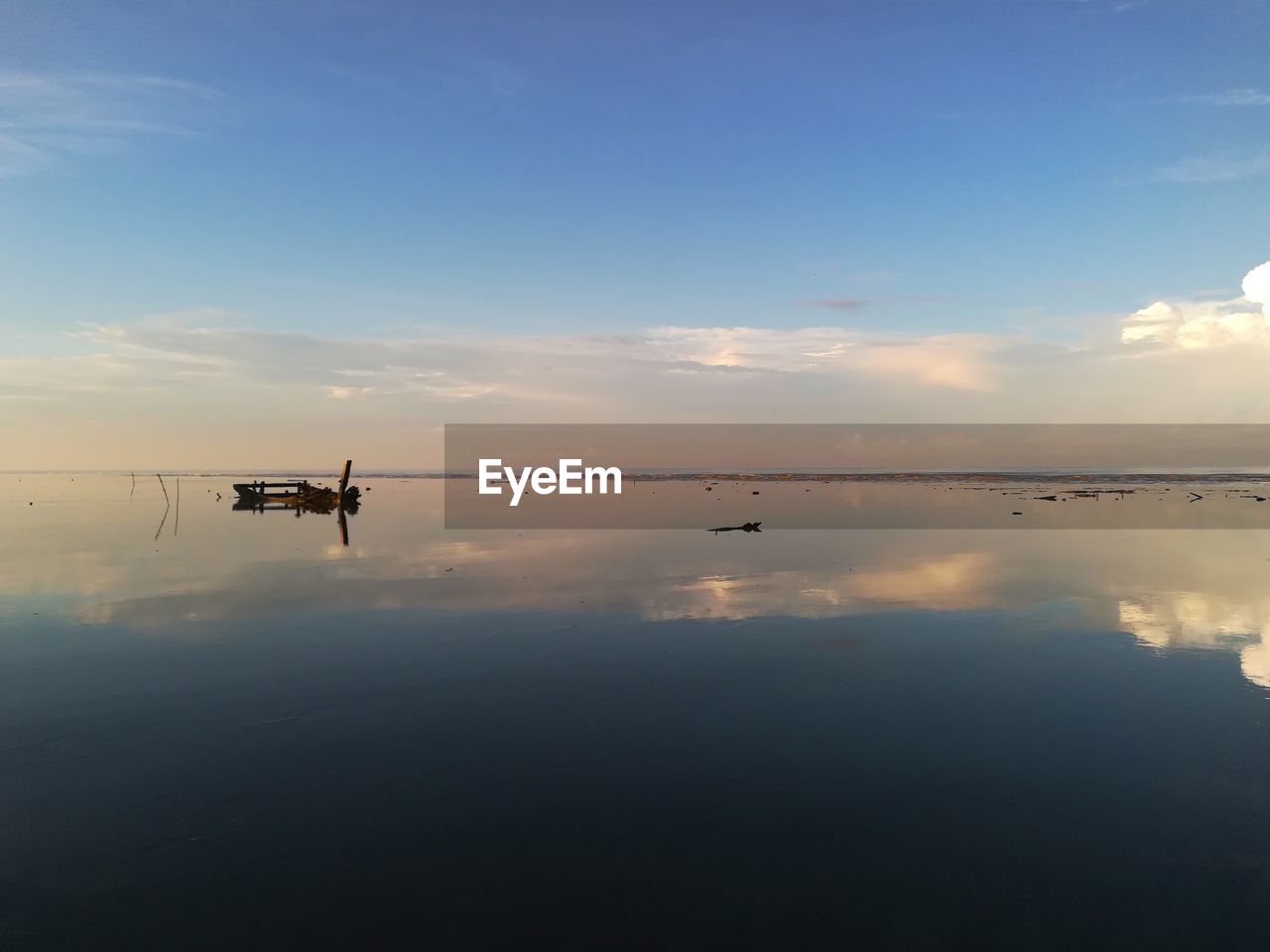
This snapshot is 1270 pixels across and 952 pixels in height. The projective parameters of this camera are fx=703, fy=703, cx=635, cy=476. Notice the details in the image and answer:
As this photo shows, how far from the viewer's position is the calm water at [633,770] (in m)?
5.99

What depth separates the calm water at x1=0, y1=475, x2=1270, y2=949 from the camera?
5.99 m

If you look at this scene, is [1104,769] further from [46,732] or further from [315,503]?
[315,503]

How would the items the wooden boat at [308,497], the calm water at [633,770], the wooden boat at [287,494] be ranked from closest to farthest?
the calm water at [633,770]
the wooden boat at [308,497]
the wooden boat at [287,494]

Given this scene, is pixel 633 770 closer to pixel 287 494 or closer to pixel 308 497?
pixel 308 497

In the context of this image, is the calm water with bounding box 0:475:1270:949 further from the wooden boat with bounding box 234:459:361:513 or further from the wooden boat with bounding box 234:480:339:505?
the wooden boat with bounding box 234:480:339:505

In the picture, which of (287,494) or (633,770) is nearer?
(633,770)

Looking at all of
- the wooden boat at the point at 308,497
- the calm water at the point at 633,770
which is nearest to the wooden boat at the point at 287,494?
the wooden boat at the point at 308,497

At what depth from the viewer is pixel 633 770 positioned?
28.3 ft

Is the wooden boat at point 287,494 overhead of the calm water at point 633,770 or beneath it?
overhead

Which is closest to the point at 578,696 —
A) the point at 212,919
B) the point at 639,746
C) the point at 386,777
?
the point at 639,746

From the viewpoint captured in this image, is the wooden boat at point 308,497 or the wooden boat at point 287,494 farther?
the wooden boat at point 287,494

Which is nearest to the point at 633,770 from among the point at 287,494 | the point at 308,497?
the point at 308,497

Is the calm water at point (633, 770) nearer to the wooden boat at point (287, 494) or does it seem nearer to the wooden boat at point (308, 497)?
the wooden boat at point (308, 497)

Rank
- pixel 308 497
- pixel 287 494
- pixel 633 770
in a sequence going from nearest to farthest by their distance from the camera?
1. pixel 633 770
2. pixel 308 497
3. pixel 287 494
